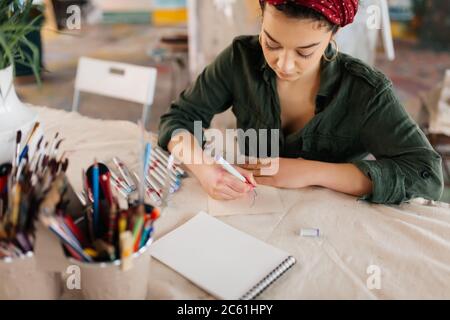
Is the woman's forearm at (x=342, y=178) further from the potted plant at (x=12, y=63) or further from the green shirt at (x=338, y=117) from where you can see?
the potted plant at (x=12, y=63)

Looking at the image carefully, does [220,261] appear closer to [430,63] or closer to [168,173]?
[168,173]

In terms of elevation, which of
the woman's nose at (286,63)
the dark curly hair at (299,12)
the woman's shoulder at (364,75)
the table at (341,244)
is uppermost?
the dark curly hair at (299,12)

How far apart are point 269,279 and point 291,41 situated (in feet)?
1.39

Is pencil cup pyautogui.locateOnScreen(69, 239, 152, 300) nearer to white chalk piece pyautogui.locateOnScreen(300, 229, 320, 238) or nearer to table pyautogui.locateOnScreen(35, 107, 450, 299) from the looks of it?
table pyautogui.locateOnScreen(35, 107, 450, 299)

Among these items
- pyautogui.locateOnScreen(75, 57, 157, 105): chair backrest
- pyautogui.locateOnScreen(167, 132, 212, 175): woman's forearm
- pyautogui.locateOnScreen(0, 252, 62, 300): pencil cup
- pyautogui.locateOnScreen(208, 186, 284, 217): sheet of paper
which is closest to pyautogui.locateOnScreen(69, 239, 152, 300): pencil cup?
pyautogui.locateOnScreen(0, 252, 62, 300): pencil cup

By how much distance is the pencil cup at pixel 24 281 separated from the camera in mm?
564

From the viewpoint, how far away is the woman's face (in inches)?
30.9

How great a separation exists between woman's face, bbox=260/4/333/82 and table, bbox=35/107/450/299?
246 mm

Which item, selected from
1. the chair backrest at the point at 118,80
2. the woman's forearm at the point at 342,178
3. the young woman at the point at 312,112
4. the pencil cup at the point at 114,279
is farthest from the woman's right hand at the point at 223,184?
the chair backrest at the point at 118,80

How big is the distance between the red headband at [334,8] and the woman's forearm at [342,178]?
27cm

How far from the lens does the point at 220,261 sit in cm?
68
